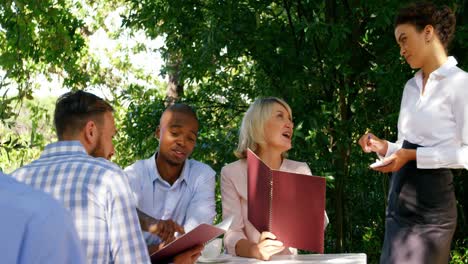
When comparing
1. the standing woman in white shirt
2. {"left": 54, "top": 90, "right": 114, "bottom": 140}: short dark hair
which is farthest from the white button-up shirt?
{"left": 54, "top": 90, "right": 114, "bottom": 140}: short dark hair

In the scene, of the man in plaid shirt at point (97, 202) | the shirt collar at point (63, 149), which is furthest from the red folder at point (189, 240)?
the shirt collar at point (63, 149)

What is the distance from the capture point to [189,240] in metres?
3.21

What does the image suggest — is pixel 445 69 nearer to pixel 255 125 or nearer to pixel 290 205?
pixel 290 205

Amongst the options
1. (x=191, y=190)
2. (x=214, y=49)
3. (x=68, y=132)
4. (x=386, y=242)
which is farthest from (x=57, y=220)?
(x=214, y=49)

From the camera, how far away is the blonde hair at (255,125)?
14.3ft

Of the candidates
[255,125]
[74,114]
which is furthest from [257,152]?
[74,114]

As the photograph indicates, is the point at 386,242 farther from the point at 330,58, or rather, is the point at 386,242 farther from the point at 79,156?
the point at 330,58

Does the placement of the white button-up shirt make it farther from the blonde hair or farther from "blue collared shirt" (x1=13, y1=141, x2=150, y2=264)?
"blue collared shirt" (x1=13, y1=141, x2=150, y2=264)

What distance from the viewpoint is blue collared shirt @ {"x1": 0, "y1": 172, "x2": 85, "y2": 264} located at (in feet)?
3.47

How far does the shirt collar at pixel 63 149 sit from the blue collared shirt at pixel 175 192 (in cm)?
137

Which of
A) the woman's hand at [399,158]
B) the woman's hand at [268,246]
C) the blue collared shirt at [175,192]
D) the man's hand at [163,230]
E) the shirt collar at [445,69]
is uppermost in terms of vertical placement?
the shirt collar at [445,69]

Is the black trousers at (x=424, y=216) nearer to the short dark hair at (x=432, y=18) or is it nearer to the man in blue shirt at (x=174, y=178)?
the short dark hair at (x=432, y=18)

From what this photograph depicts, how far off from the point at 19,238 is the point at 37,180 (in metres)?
1.73

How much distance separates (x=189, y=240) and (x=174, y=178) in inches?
42.8
